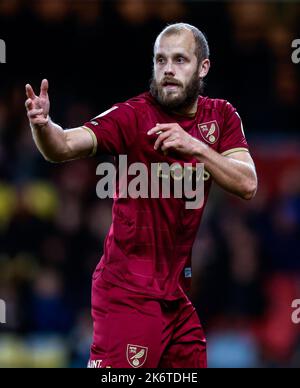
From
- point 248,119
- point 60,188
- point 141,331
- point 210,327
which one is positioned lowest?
point 210,327

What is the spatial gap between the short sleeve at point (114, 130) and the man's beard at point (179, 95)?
18cm

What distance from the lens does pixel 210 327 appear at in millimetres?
10469

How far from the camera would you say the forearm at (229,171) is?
5.19 m

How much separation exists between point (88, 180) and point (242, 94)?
2459 mm

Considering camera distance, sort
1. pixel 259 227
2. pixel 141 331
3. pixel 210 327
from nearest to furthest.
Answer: pixel 141 331 → pixel 210 327 → pixel 259 227

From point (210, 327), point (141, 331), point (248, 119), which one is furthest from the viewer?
point (248, 119)

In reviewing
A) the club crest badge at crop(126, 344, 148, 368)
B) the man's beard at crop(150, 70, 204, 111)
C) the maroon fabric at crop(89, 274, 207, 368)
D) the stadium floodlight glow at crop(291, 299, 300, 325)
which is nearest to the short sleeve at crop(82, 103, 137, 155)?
the man's beard at crop(150, 70, 204, 111)

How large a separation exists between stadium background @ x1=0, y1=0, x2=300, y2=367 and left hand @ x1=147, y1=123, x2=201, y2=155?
5.06m

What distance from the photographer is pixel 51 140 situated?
4.96 meters

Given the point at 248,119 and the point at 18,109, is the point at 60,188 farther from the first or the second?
the point at 248,119

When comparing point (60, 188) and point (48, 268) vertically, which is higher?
point (60, 188)

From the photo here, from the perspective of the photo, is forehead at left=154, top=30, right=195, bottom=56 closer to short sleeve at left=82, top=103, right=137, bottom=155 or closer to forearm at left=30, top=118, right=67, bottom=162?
short sleeve at left=82, top=103, right=137, bottom=155
